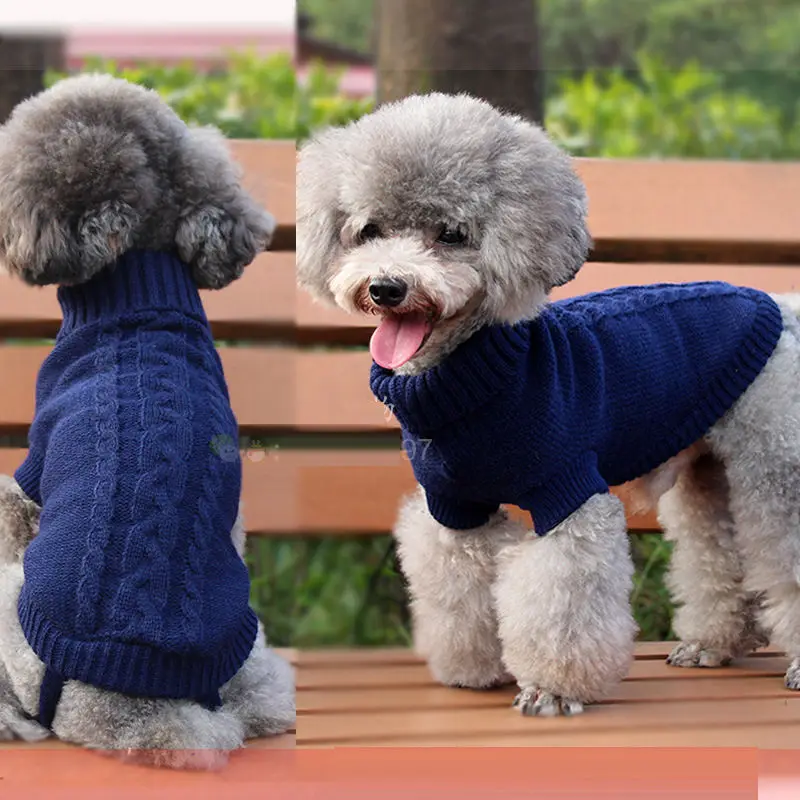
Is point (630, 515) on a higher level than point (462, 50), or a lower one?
lower

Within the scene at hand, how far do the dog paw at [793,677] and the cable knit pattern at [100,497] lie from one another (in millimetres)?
1107

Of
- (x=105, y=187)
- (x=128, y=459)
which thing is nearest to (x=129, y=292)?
(x=105, y=187)

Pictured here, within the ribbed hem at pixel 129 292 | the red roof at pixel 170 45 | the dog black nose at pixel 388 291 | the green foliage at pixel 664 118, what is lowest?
the ribbed hem at pixel 129 292

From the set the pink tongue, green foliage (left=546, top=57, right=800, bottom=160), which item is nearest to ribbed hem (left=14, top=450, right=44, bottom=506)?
the pink tongue

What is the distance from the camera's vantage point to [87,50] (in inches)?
61.1

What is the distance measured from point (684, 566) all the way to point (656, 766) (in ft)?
2.16

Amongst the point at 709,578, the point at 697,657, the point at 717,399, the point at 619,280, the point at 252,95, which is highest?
the point at 252,95

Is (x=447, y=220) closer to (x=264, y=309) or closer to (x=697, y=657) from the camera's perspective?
(x=264, y=309)

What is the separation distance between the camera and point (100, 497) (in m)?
1.49

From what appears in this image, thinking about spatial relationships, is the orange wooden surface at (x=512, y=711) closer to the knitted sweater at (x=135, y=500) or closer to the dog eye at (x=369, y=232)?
the knitted sweater at (x=135, y=500)

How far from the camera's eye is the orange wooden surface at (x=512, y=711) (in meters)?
1.61

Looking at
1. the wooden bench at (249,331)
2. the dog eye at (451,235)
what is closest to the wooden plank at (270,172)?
the wooden bench at (249,331)

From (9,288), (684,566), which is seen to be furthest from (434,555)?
(9,288)

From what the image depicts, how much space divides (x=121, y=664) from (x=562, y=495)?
0.66 metres
